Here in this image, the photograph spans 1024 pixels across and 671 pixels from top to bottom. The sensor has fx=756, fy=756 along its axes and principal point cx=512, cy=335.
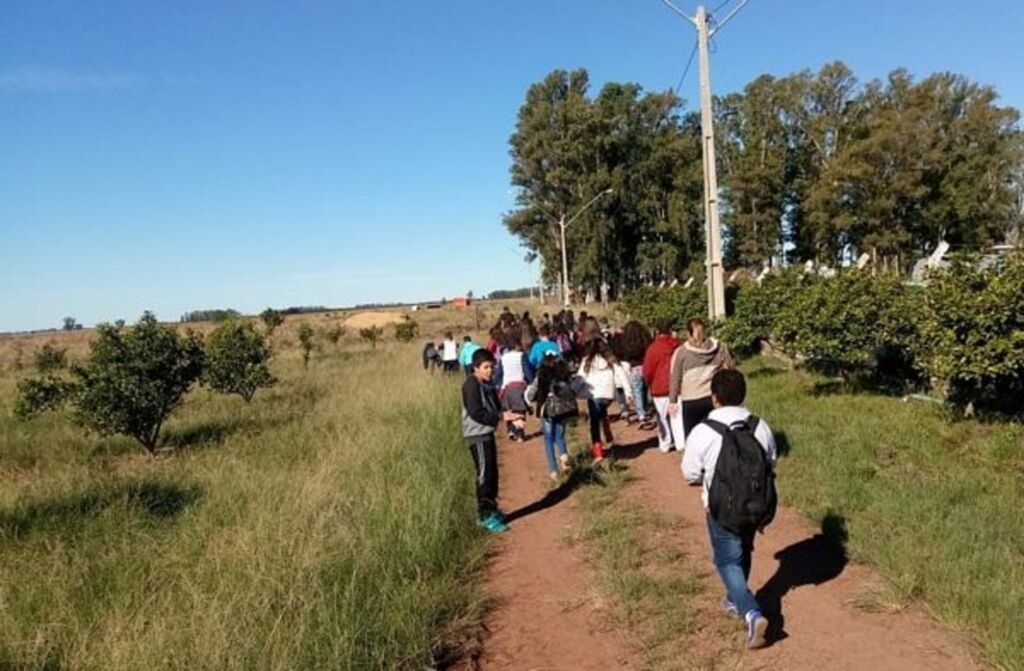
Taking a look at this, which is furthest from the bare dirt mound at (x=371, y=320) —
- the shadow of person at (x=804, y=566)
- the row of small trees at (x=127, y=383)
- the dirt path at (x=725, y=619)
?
the shadow of person at (x=804, y=566)

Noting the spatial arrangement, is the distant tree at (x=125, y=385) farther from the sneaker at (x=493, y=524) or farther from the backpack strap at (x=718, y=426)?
the backpack strap at (x=718, y=426)

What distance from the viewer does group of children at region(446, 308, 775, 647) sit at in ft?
14.8

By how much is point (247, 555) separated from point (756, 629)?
12.6ft

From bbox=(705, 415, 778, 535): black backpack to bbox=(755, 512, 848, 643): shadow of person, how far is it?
816mm

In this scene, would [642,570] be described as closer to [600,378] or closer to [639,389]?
[600,378]

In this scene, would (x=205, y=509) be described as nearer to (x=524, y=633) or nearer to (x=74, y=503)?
(x=74, y=503)

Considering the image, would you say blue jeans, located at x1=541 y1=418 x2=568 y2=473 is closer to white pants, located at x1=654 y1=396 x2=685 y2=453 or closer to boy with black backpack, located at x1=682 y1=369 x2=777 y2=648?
white pants, located at x1=654 y1=396 x2=685 y2=453

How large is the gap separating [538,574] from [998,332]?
5818mm

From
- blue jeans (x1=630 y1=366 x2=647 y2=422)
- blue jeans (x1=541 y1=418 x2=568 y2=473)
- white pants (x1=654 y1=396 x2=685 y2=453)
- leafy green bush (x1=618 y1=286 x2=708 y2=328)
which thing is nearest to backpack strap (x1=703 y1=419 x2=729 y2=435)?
blue jeans (x1=541 y1=418 x2=568 y2=473)

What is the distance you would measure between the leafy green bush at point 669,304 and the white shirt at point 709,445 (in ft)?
52.4

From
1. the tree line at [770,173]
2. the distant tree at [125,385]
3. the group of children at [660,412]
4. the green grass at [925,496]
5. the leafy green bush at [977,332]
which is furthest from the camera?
the tree line at [770,173]

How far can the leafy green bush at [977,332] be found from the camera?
802cm

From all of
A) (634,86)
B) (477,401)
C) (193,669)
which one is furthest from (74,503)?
(634,86)

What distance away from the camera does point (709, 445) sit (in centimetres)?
462
